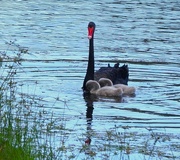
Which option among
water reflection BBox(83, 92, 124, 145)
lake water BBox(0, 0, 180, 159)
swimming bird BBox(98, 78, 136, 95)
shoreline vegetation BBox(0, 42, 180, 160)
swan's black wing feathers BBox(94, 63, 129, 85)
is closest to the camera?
shoreline vegetation BBox(0, 42, 180, 160)

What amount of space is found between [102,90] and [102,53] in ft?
11.5

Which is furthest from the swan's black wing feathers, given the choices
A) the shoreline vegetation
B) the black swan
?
the shoreline vegetation

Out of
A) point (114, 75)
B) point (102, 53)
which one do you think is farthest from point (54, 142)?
point (102, 53)

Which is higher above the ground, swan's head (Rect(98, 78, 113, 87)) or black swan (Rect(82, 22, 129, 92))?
black swan (Rect(82, 22, 129, 92))

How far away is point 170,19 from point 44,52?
5.92 metres

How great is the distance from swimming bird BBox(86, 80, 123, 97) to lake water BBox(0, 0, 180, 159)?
21 centimetres

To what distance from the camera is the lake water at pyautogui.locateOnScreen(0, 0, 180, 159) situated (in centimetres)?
1068

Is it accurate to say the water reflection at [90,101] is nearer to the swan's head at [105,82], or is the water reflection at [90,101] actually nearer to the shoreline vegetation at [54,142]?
the shoreline vegetation at [54,142]

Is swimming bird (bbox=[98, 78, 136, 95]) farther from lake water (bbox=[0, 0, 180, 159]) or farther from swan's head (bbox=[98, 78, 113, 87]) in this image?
lake water (bbox=[0, 0, 180, 159])

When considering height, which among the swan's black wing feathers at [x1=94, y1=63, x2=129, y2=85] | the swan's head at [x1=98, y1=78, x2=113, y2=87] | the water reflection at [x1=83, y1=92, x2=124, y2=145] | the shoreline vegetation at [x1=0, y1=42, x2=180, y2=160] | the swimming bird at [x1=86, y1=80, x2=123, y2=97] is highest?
the swan's black wing feathers at [x1=94, y1=63, x2=129, y2=85]

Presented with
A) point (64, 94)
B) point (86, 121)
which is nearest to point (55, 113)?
point (86, 121)

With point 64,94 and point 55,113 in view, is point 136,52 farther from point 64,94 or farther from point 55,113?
point 55,113

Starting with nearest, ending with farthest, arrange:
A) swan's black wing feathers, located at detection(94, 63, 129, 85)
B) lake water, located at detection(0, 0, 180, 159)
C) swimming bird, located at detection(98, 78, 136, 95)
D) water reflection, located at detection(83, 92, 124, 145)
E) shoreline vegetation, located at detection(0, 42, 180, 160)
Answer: shoreline vegetation, located at detection(0, 42, 180, 160)
water reflection, located at detection(83, 92, 124, 145)
lake water, located at detection(0, 0, 180, 159)
swimming bird, located at detection(98, 78, 136, 95)
swan's black wing feathers, located at detection(94, 63, 129, 85)

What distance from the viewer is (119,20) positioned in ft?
66.5
